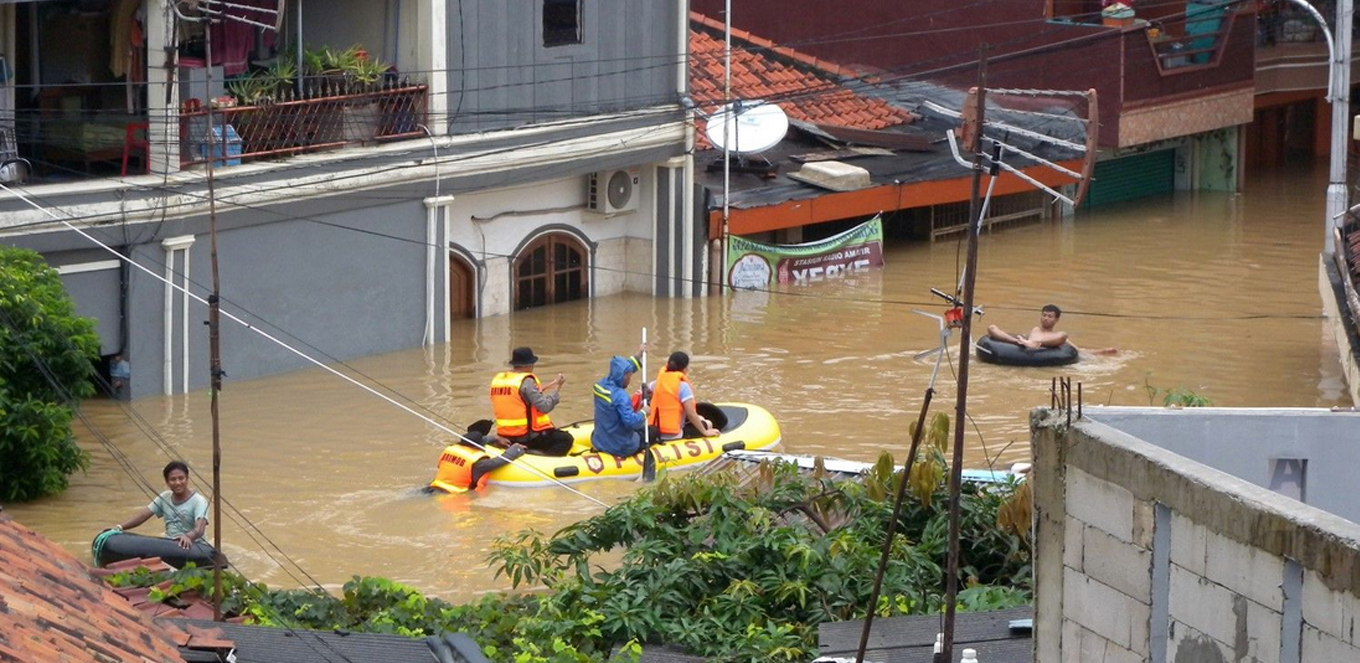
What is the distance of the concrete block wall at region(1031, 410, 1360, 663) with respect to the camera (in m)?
6.69

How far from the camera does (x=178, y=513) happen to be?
49.7ft

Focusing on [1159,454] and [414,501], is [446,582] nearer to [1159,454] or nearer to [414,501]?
[414,501]

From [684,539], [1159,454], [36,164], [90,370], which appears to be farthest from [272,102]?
[1159,454]

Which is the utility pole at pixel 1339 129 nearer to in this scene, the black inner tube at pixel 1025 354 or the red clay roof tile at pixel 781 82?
the black inner tube at pixel 1025 354

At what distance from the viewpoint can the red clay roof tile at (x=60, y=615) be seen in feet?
26.8

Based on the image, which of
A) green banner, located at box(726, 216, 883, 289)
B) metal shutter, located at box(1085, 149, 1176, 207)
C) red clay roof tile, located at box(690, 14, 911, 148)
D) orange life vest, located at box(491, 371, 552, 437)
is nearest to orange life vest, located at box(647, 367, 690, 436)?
orange life vest, located at box(491, 371, 552, 437)

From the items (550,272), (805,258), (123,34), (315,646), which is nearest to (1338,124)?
(805,258)

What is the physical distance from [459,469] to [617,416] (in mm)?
1435

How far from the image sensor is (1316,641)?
6695 millimetres

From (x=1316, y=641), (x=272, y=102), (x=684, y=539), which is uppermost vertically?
(x=272, y=102)

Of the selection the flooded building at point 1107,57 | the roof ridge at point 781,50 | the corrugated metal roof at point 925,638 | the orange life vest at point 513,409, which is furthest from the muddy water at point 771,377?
the corrugated metal roof at point 925,638

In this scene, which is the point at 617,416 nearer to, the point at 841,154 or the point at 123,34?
the point at 123,34

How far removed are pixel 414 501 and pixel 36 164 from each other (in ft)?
21.4

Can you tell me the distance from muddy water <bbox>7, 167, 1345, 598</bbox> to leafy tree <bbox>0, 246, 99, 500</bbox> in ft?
0.98
